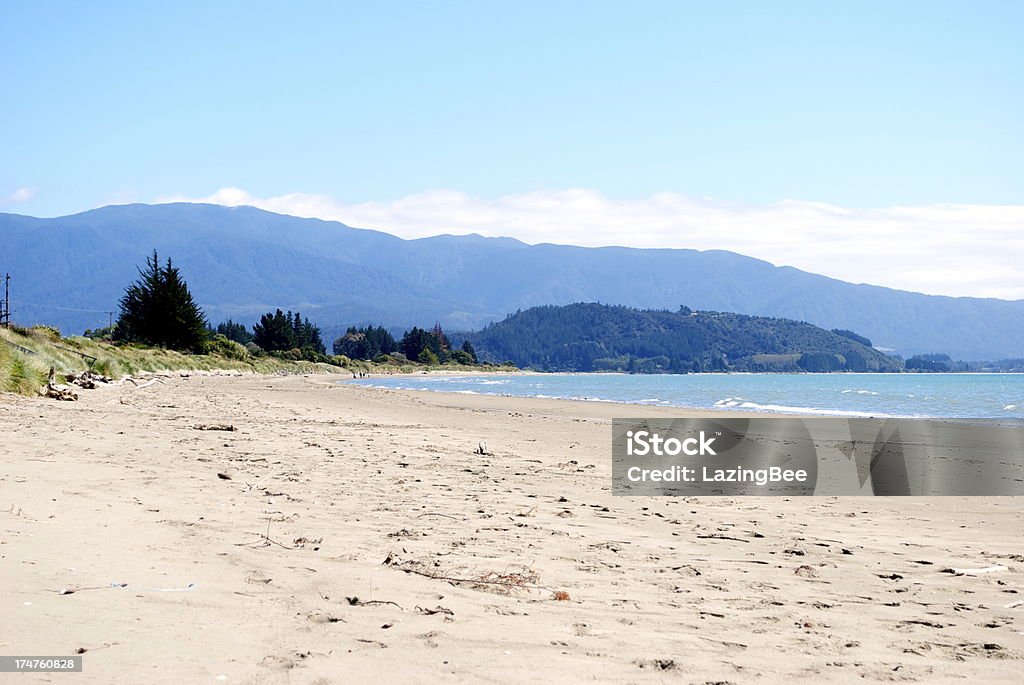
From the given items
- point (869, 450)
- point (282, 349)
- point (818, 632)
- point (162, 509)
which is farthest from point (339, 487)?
point (282, 349)

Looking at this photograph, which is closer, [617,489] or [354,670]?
[354,670]

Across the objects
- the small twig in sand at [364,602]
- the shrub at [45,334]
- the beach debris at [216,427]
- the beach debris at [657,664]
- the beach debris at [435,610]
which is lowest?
the beach debris at [657,664]

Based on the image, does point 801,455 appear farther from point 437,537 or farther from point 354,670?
point 354,670

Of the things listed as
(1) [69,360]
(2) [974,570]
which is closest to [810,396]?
(1) [69,360]

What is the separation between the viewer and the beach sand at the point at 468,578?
11.1 ft

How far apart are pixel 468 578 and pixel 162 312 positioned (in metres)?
60.1

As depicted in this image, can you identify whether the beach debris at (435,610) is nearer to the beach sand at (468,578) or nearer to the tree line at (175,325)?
the beach sand at (468,578)

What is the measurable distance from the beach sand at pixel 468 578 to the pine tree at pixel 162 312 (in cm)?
5366

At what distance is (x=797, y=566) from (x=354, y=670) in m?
3.57

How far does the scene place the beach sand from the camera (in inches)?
134

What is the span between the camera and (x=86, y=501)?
6.13 m

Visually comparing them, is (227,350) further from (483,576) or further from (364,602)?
(364,602)

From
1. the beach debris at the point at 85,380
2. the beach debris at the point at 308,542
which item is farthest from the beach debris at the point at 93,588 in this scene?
the beach debris at the point at 85,380

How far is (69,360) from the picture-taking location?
24.6 m
